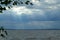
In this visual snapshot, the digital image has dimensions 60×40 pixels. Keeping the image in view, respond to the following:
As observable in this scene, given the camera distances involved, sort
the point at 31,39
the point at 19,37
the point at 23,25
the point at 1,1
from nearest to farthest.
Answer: the point at 1,1
the point at 31,39
the point at 19,37
the point at 23,25

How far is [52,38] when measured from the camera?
2572 cm

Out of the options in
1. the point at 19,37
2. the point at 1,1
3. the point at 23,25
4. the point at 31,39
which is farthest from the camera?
the point at 23,25

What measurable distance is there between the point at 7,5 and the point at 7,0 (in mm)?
53

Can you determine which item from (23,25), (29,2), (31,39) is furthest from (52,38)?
(29,2)

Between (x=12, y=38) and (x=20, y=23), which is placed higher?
(x=12, y=38)

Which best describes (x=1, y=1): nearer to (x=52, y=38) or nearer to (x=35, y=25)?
(x=52, y=38)

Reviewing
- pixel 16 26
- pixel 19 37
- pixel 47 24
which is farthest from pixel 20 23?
pixel 19 37

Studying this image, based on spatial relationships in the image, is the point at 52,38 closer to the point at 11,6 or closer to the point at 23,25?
the point at 23,25

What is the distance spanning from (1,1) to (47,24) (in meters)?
37.0

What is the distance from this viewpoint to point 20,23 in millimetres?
39406

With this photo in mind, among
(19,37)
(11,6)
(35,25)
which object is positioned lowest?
(35,25)

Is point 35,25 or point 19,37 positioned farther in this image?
point 35,25

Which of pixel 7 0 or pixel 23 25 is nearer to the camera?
A: pixel 7 0

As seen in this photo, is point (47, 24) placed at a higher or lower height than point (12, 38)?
lower
